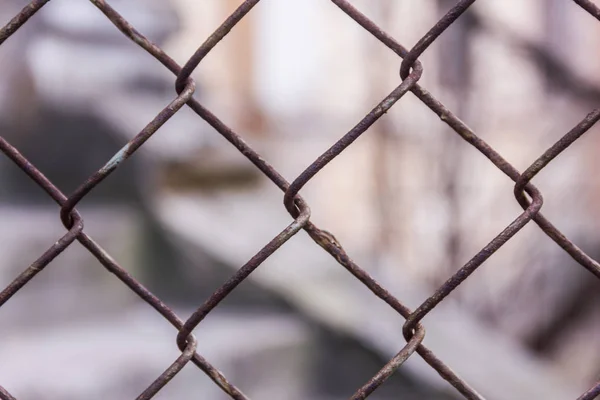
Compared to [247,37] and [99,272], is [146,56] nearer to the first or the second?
[99,272]

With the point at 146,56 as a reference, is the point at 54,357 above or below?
below

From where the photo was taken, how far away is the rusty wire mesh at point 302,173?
56cm

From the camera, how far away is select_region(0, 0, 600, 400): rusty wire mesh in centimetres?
56

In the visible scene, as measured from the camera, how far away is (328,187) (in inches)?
175

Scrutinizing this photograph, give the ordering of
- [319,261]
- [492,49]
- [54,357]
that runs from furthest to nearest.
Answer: [492,49]
[319,261]
[54,357]

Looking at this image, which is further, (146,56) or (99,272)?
(146,56)

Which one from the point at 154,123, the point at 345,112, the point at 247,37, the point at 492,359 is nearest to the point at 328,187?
the point at 345,112

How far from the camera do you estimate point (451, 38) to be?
2742 millimetres

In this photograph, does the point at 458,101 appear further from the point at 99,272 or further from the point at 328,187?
the point at 328,187

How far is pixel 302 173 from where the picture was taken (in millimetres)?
578

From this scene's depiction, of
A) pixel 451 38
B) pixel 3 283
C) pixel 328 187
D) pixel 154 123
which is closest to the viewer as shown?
pixel 154 123

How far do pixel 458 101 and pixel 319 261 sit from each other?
902mm

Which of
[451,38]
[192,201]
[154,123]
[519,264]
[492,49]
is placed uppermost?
[492,49]

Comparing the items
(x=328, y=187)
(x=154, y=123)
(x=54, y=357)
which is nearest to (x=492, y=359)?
(x=54, y=357)
